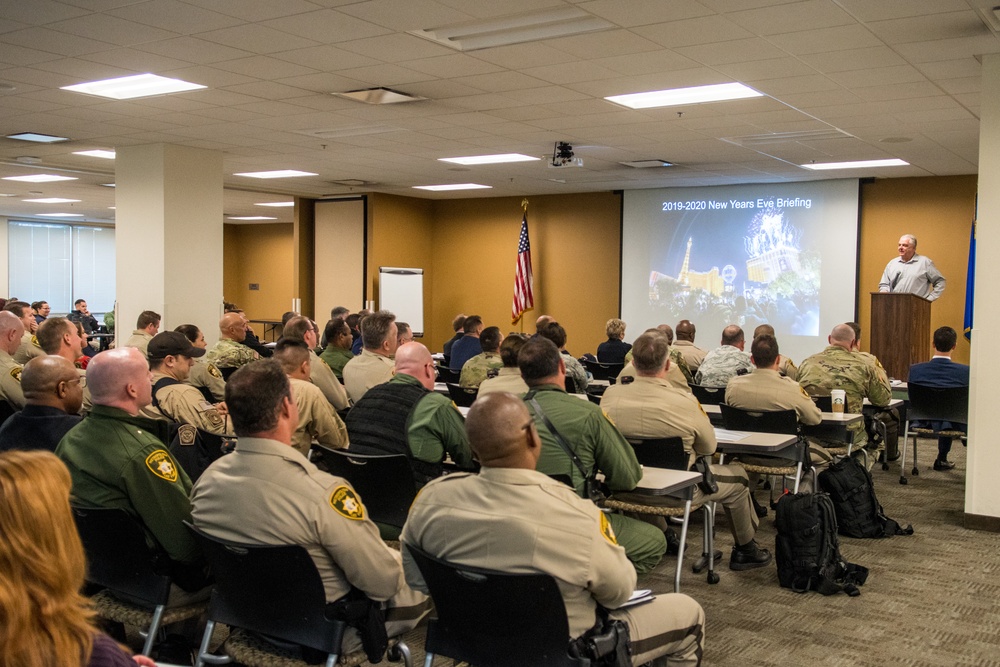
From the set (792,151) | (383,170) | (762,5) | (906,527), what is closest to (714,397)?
(906,527)

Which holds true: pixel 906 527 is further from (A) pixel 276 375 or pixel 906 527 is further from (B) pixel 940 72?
(A) pixel 276 375

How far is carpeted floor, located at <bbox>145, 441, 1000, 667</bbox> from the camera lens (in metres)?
3.97

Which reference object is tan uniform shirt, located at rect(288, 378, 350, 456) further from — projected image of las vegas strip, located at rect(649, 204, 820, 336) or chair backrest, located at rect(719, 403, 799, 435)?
projected image of las vegas strip, located at rect(649, 204, 820, 336)

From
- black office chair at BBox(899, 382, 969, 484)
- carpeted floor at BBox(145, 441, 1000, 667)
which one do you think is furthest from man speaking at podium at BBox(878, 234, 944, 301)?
carpeted floor at BBox(145, 441, 1000, 667)

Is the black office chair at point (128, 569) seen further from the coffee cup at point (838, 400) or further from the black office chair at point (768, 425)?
the coffee cup at point (838, 400)

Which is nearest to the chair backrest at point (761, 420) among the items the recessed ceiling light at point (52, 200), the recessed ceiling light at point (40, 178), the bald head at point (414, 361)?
the bald head at point (414, 361)

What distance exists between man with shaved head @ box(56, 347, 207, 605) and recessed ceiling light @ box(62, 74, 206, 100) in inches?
179

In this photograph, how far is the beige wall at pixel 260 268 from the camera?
23.5 meters

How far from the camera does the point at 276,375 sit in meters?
2.82

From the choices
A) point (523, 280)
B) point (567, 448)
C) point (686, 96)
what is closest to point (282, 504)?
point (567, 448)

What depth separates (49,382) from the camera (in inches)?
143

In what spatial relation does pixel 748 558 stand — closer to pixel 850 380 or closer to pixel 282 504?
pixel 850 380

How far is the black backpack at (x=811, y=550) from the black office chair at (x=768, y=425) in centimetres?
66

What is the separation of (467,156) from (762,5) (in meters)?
6.29
